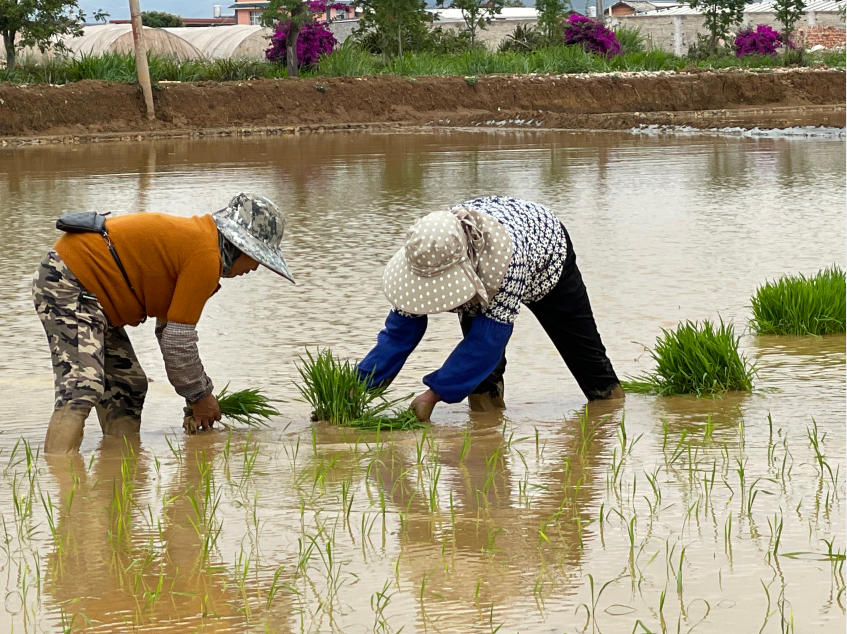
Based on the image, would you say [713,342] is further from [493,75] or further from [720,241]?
[493,75]

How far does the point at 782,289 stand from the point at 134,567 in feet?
13.7

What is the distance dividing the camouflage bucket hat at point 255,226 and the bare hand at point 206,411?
1.85 feet

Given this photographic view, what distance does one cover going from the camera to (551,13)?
34969mm

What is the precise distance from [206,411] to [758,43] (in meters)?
33.1

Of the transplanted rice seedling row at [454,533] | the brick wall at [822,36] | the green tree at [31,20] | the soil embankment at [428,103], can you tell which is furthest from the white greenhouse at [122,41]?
the transplanted rice seedling row at [454,533]

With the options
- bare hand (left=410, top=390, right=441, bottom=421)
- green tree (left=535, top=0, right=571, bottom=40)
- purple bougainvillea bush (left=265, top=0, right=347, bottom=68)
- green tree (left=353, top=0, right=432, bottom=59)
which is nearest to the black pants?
bare hand (left=410, top=390, right=441, bottom=421)

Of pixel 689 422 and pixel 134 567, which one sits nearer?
pixel 134 567

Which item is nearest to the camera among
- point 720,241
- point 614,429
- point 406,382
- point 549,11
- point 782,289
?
point 614,429

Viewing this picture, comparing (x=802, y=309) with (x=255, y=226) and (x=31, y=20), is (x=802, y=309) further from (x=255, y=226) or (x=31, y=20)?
(x=31, y=20)

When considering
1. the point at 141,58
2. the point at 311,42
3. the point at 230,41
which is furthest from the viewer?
the point at 230,41

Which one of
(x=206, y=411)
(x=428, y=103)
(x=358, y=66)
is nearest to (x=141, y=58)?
(x=358, y=66)

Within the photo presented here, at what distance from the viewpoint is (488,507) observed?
3756 mm

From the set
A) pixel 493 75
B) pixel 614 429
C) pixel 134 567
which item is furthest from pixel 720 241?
pixel 493 75

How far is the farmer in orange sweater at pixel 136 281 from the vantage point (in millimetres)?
4375
